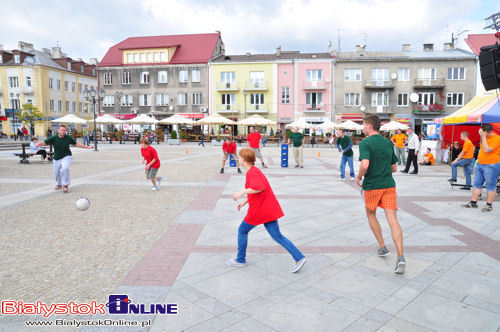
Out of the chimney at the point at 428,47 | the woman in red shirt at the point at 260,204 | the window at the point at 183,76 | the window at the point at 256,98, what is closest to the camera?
the woman in red shirt at the point at 260,204

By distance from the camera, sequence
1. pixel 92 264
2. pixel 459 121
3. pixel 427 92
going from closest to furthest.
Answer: pixel 92 264
pixel 459 121
pixel 427 92

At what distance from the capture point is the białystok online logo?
10.5 feet

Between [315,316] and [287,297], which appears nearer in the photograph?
[315,316]

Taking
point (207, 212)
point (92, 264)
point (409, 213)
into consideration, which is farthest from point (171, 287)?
point (409, 213)

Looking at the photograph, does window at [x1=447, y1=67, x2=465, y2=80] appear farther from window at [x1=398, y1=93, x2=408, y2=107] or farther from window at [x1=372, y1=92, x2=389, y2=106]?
window at [x1=372, y1=92, x2=389, y2=106]

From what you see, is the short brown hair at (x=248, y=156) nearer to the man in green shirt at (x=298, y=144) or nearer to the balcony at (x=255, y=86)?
the man in green shirt at (x=298, y=144)

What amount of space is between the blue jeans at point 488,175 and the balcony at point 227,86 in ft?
126

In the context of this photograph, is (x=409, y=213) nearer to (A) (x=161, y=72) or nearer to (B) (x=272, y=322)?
(B) (x=272, y=322)

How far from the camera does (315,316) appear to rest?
3.09 metres

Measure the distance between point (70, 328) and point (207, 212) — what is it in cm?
407

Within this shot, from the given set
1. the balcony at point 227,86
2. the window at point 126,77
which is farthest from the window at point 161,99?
the balcony at point 227,86

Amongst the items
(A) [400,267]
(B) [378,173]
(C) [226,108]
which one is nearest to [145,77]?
(C) [226,108]

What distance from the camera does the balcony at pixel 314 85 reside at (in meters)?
42.5

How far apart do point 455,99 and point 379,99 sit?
860 cm
